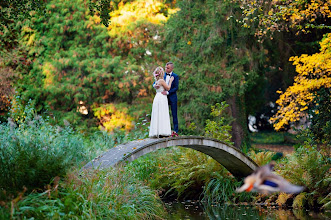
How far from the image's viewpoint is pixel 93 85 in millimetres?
22125

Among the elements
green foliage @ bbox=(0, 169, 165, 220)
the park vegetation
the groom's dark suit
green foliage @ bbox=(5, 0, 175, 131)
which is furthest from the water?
green foliage @ bbox=(5, 0, 175, 131)

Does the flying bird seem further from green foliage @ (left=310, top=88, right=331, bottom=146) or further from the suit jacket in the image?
green foliage @ (left=310, top=88, right=331, bottom=146)

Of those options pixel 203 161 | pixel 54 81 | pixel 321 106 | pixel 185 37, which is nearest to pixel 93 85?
pixel 54 81

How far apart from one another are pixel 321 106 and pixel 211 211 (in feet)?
16.4

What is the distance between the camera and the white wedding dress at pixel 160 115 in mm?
10070

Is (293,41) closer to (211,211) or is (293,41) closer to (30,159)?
(211,211)

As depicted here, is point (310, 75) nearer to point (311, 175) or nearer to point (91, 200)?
point (311, 175)

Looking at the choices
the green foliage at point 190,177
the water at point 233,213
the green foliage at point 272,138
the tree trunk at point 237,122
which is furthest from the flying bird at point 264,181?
the green foliage at point 272,138

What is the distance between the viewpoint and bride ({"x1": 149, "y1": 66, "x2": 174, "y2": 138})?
9.99 m

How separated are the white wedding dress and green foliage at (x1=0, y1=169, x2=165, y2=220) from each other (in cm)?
153

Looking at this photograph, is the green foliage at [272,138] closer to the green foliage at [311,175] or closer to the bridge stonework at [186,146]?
the bridge stonework at [186,146]

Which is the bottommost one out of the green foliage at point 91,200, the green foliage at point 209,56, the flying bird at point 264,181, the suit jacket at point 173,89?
the green foliage at point 91,200

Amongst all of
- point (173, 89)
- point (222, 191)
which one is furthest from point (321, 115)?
point (173, 89)

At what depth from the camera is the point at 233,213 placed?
35.3 ft
